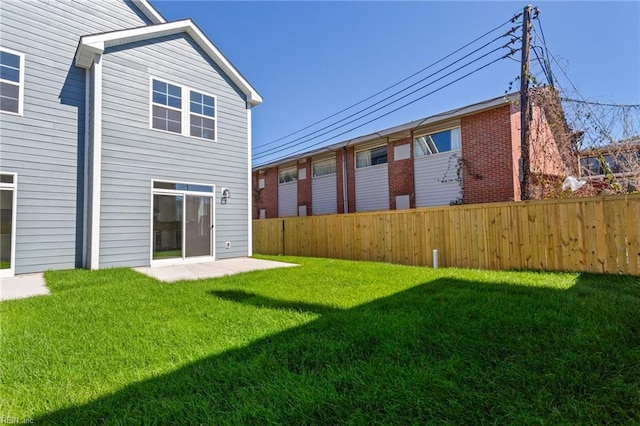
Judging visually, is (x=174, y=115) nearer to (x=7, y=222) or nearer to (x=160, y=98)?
(x=160, y=98)

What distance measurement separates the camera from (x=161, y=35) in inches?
332

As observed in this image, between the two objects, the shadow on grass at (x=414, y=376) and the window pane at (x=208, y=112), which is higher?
the window pane at (x=208, y=112)

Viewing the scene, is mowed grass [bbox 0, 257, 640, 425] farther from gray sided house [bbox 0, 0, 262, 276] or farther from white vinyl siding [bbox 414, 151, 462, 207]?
white vinyl siding [bbox 414, 151, 462, 207]

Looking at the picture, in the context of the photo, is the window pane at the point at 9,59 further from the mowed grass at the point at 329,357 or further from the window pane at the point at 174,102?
the mowed grass at the point at 329,357

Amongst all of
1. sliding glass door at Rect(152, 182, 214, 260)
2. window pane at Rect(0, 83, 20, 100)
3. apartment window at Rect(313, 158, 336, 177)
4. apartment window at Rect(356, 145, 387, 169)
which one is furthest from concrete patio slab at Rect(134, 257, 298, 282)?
apartment window at Rect(313, 158, 336, 177)

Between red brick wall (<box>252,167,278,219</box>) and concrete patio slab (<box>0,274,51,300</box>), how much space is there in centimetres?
1356

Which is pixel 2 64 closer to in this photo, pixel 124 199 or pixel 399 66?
pixel 124 199

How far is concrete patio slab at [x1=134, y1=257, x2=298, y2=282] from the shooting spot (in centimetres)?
651

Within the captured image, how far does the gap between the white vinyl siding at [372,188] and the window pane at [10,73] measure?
1174 cm

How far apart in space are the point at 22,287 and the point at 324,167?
42.8 ft

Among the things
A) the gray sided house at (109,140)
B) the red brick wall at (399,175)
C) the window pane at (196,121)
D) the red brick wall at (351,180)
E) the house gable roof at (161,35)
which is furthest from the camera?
the red brick wall at (351,180)

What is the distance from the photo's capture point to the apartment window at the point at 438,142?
1170 centimetres

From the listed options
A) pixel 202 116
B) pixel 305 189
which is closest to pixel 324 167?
pixel 305 189

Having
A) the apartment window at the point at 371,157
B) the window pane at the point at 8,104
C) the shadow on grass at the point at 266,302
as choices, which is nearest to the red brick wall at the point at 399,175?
the apartment window at the point at 371,157
